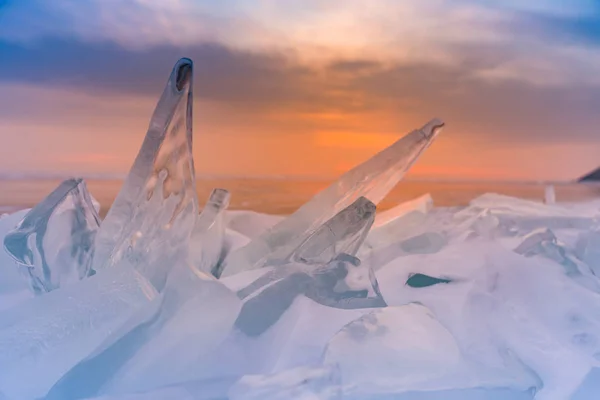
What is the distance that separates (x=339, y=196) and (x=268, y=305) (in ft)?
0.61

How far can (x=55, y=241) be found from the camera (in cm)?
50

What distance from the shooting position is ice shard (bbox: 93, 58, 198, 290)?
43cm

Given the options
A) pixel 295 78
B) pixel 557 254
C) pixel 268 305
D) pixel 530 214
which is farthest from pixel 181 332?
pixel 530 214

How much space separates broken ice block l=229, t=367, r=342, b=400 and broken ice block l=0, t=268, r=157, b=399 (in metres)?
0.10

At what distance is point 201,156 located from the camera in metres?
0.94

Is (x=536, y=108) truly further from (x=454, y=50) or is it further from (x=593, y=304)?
(x=593, y=304)

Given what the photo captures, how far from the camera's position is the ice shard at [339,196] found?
55 cm

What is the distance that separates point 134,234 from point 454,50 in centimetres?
64

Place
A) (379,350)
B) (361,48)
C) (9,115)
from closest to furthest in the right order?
(379,350) < (361,48) < (9,115)

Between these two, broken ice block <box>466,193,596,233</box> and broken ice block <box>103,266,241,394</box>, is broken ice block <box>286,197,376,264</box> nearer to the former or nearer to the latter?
broken ice block <box>103,266,241,394</box>

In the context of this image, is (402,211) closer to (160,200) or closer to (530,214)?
(530,214)

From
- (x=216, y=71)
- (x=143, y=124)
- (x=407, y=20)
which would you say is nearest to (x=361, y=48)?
(x=407, y=20)

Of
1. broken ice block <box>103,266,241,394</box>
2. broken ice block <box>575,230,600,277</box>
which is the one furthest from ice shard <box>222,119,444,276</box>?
broken ice block <box>575,230,600,277</box>

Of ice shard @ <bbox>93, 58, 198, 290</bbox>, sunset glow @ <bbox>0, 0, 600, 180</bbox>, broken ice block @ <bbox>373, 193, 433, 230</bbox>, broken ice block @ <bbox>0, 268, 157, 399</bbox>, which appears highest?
sunset glow @ <bbox>0, 0, 600, 180</bbox>
